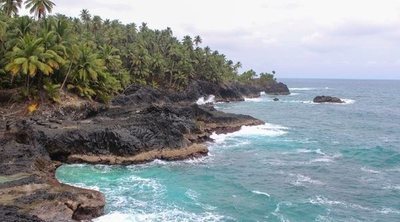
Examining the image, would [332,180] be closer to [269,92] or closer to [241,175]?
[241,175]

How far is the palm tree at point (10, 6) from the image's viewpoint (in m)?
62.6

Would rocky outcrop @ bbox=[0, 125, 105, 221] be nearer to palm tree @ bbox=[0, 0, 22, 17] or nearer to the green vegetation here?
the green vegetation

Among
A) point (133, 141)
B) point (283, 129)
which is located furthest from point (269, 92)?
point (133, 141)

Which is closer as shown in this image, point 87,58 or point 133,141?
point 133,141

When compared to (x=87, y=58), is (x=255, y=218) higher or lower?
lower

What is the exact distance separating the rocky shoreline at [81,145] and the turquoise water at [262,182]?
72.6 inches

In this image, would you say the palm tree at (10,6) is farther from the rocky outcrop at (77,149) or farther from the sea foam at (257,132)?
the sea foam at (257,132)

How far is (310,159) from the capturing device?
4838 cm

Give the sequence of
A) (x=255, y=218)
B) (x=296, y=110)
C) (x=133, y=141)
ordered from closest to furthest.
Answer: (x=255, y=218) → (x=133, y=141) → (x=296, y=110)

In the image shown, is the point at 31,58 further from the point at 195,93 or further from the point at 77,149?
the point at 195,93

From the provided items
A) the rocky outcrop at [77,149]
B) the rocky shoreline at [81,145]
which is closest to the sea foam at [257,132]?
the rocky shoreline at [81,145]

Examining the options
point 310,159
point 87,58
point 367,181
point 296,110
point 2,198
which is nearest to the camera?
point 2,198

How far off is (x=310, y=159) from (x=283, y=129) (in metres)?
21.5

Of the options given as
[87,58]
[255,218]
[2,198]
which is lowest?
[255,218]
